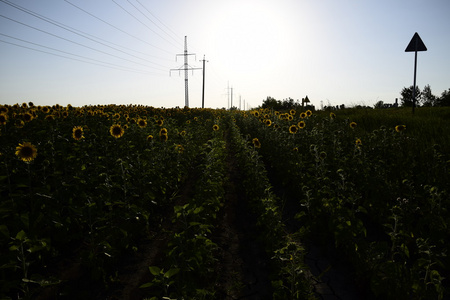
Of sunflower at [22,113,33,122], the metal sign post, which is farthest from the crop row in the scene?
sunflower at [22,113,33,122]

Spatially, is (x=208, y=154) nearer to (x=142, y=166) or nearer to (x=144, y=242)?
(x=142, y=166)

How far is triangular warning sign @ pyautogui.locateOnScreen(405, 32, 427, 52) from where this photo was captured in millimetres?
11559

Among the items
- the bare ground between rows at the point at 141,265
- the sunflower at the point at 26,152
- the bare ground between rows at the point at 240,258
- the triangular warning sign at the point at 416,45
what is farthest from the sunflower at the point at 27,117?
the triangular warning sign at the point at 416,45

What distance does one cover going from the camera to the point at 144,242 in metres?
4.13

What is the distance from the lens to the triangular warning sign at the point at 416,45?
11559 mm

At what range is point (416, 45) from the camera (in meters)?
11.7

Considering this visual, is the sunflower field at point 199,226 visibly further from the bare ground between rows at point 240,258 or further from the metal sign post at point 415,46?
the metal sign post at point 415,46

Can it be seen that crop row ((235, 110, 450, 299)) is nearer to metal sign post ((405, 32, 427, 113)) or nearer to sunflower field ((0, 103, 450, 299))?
sunflower field ((0, 103, 450, 299))

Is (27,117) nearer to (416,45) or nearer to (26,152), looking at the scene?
(26,152)

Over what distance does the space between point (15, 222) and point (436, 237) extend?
4.72 m

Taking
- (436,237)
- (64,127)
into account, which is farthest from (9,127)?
(436,237)

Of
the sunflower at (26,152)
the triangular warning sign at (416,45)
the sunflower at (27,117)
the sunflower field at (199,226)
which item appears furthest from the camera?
the triangular warning sign at (416,45)

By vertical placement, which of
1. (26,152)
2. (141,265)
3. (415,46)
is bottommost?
(141,265)

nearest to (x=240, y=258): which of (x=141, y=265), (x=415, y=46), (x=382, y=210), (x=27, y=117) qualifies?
(x=141, y=265)
